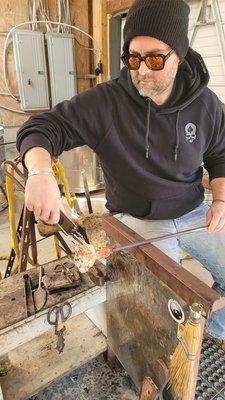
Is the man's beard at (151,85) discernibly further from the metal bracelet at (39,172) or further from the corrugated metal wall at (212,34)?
the corrugated metal wall at (212,34)

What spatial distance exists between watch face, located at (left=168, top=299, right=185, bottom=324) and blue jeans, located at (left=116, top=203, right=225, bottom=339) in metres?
0.32

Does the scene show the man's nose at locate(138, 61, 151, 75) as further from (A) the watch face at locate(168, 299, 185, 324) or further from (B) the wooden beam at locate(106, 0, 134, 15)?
(B) the wooden beam at locate(106, 0, 134, 15)

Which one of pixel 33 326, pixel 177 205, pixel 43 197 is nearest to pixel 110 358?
pixel 33 326

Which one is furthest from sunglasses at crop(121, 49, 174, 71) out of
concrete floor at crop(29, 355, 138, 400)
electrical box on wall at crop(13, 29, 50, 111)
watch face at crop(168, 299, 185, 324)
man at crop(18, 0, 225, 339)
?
electrical box on wall at crop(13, 29, 50, 111)

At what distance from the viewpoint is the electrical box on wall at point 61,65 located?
349cm

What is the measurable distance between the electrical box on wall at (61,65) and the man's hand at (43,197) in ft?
10.6

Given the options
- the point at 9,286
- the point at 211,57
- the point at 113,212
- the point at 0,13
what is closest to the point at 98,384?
the point at 9,286

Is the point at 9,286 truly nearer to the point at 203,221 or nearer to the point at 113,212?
the point at 113,212

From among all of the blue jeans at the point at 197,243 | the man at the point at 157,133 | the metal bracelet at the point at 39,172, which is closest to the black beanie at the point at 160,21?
the man at the point at 157,133

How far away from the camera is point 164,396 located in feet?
3.27

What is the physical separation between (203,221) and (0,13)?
135 inches

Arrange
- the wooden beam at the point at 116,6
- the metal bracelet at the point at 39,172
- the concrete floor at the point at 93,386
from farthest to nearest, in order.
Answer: the wooden beam at the point at 116,6
the concrete floor at the point at 93,386
the metal bracelet at the point at 39,172

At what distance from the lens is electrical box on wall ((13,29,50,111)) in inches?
131

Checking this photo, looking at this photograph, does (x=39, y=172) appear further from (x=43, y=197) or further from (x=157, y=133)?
(x=157, y=133)
